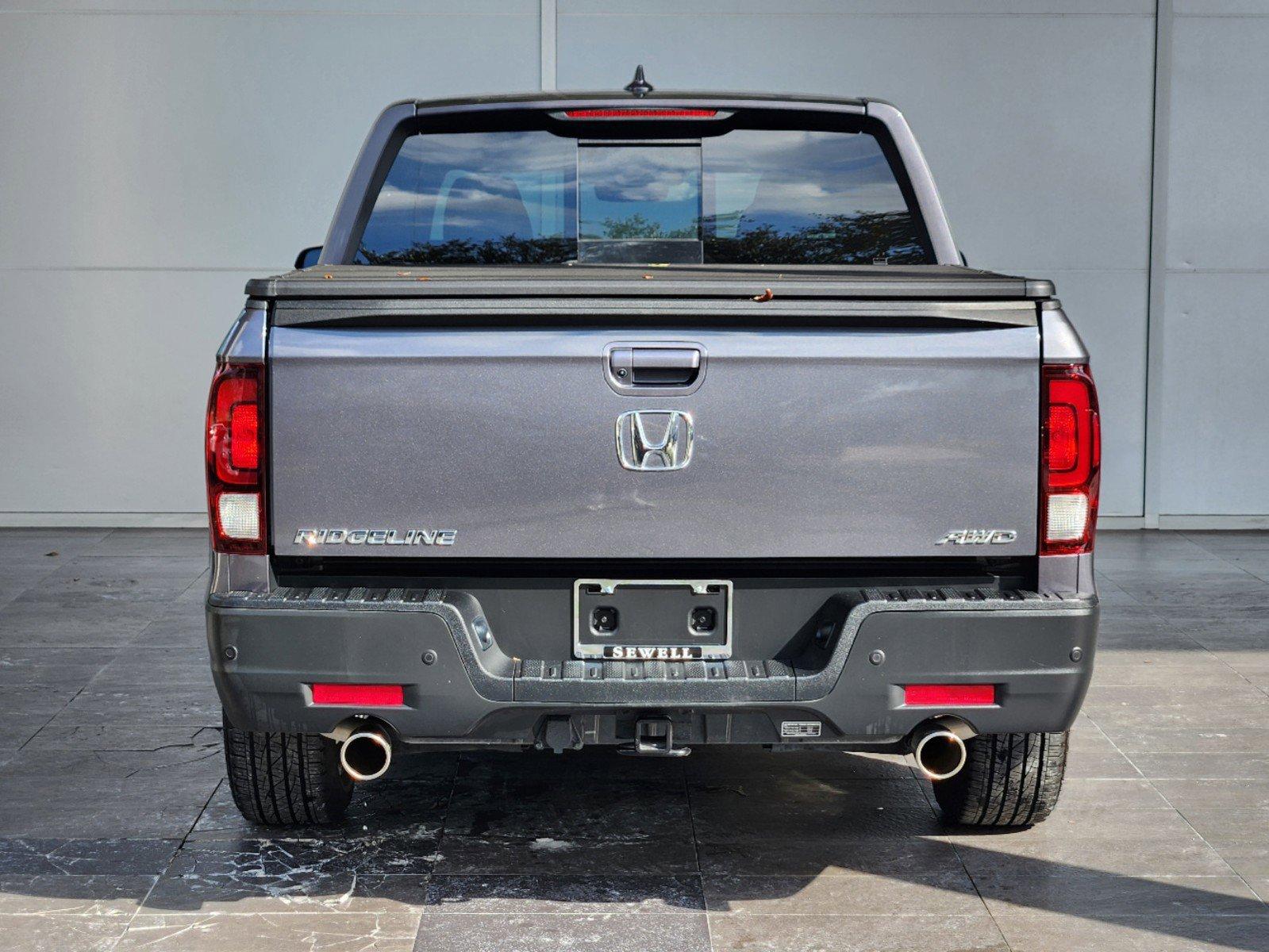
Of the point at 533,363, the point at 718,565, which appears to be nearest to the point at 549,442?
the point at 533,363

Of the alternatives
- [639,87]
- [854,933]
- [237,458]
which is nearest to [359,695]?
[237,458]

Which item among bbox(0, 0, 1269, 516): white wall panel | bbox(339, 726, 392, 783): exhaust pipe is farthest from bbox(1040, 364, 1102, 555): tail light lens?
bbox(0, 0, 1269, 516): white wall panel

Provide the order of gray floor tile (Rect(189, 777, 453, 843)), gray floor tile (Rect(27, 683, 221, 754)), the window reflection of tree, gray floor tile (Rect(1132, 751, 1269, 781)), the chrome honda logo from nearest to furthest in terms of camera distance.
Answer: the chrome honda logo < gray floor tile (Rect(189, 777, 453, 843)) < the window reflection of tree < gray floor tile (Rect(1132, 751, 1269, 781)) < gray floor tile (Rect(27, 683, 221, 754))

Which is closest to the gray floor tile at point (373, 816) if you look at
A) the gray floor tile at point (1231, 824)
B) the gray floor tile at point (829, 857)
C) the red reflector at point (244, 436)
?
the gray floor tile at point (829, 857)

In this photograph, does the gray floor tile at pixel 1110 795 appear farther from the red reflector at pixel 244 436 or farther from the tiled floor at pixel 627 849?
the red reflector at pixel 244 436

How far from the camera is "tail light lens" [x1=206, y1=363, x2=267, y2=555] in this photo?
10.8ft

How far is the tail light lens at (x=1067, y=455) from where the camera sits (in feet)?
10.9

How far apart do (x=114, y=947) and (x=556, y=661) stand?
1.20 metres

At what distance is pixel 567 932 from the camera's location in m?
3.52

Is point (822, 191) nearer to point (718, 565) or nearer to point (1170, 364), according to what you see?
point (718, 565)

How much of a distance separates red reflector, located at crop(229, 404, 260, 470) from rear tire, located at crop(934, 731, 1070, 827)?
2019mm

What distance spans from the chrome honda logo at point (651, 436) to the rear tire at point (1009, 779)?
1.32 metres

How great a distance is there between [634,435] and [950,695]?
36.5 inches

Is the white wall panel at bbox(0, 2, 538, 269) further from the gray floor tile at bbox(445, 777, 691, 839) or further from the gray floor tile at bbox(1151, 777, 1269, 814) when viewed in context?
the gray floor tile at bbox(1151, 777, 1269, 814)
